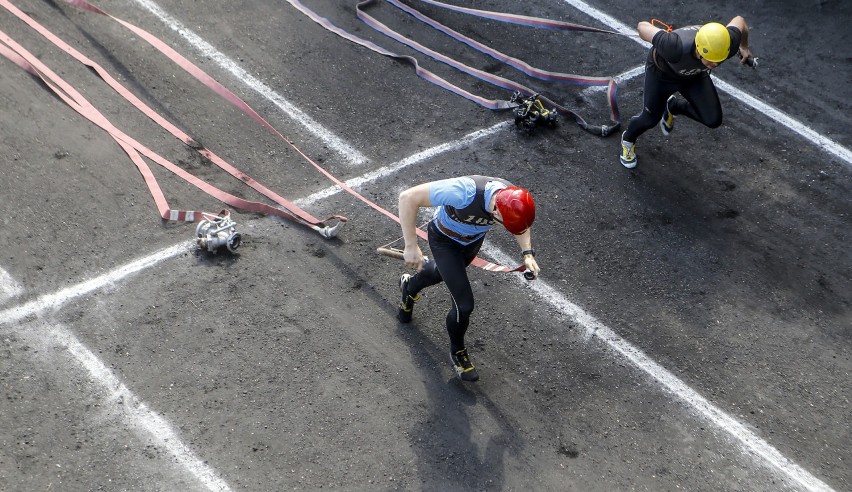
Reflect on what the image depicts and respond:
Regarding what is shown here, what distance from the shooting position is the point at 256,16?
11.0 meters

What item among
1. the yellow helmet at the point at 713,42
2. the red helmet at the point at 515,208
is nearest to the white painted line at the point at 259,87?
the red helmet at the point at 515,208

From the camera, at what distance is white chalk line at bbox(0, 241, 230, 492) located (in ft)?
19.9

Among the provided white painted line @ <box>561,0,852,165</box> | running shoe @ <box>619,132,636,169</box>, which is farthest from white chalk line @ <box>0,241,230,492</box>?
white painted line @ <box>561,0,852,165</box>

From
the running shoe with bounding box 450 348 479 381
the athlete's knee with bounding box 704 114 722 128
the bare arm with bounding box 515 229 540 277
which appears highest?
the bare arm with bounding box 515 229 540 277

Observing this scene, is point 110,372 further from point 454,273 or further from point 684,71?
point 684,71

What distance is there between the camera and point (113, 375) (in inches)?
258

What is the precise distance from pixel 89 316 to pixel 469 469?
3.36 m

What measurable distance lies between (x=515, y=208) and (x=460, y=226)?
0.61 meters

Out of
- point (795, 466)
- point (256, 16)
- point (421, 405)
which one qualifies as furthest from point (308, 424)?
point (256, 16)

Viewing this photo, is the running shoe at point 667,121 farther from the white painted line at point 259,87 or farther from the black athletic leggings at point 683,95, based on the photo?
the white painted line at point 259,87

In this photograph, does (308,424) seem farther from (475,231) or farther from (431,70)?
(431,70)

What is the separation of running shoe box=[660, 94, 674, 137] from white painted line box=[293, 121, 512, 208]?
1.73 m

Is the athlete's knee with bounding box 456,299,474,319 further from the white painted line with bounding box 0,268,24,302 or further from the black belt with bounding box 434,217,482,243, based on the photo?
the white painted line with bounding box 0,268,24,302

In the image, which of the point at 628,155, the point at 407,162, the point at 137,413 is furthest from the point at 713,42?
the point at 137,413
